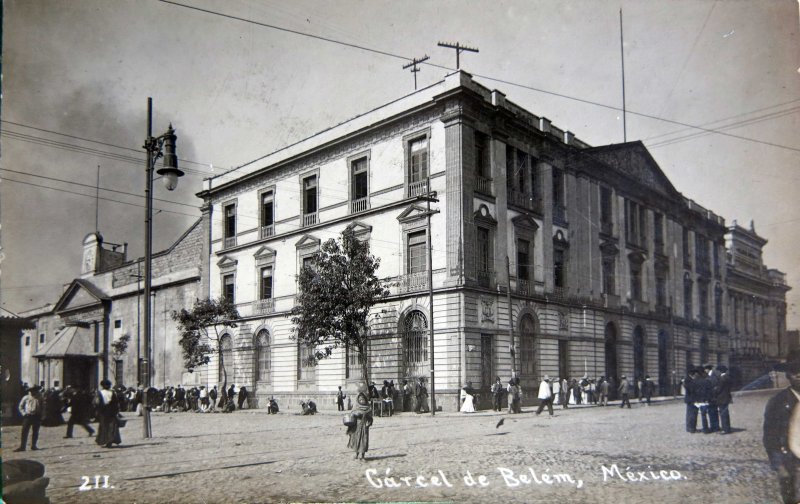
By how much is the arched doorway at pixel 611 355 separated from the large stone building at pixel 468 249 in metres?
0.09

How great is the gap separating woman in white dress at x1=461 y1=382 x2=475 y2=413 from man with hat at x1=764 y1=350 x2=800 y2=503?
12.4 m

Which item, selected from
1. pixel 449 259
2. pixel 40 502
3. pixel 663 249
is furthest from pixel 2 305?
pixel 663 249

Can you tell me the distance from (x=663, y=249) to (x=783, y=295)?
14390 mm

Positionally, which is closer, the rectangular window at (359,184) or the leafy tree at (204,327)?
the leafy tree at (204,327)

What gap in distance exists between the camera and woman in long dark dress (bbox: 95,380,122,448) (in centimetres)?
1126

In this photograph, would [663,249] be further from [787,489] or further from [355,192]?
[787,489]

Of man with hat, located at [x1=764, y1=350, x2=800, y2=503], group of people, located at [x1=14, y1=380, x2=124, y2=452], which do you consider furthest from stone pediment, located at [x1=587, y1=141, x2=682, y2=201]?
group of people, located at [x1=14, y1=380, x2=124, y2=452]

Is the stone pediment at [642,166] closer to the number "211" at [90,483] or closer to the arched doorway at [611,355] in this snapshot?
the arched doorway at [611,355]

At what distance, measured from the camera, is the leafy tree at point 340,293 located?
20.8 metres

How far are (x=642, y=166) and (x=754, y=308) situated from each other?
6.09 m

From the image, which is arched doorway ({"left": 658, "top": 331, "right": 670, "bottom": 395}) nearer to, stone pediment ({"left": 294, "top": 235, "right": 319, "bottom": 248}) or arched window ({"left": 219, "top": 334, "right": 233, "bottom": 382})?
stone pediment ({"left": 294, "top": 235, "right": 319, "bottom": 248})

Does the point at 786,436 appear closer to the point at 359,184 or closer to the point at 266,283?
the point at 359,184

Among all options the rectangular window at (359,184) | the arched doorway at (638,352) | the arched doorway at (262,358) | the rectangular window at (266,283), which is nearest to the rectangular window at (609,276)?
the arched doorway at (638,352)

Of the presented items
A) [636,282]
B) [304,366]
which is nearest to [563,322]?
[636,282]
